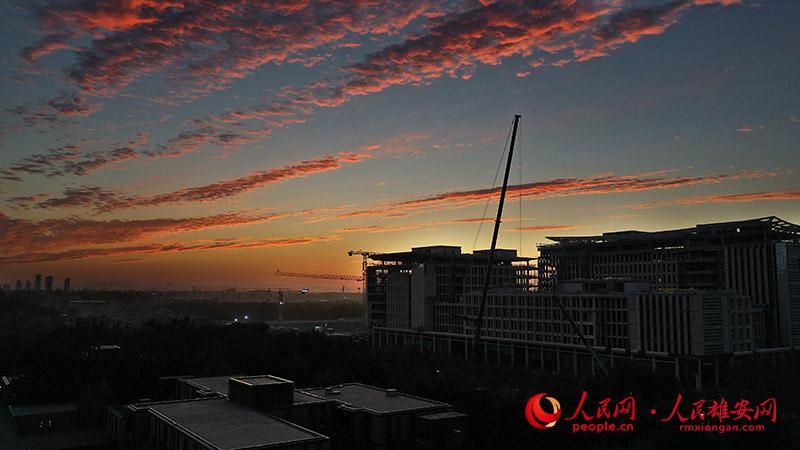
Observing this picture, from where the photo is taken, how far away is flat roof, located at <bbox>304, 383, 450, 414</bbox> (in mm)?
42062

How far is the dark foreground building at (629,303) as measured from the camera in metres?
65.9

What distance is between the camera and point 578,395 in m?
43.3

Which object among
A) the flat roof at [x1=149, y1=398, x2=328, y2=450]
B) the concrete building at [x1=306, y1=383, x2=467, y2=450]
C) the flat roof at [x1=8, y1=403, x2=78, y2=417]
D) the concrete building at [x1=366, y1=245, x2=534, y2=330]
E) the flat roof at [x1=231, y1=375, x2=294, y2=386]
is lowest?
the flat roof at [x1=8, y1=403, x2=78, y2=417]

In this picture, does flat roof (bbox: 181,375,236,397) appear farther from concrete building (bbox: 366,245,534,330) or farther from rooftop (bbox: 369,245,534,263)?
rooftop (bbox: 369,245,534,263)

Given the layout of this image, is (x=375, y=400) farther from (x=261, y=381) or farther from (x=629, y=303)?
(x=629, y=303)

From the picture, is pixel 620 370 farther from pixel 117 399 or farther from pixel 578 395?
pixel 117 399

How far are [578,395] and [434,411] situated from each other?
10484 mm

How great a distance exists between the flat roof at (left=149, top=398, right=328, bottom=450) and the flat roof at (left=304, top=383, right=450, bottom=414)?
7821mm

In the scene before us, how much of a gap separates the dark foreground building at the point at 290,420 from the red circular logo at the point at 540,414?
5247mm

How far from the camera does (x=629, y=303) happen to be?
6988 cm

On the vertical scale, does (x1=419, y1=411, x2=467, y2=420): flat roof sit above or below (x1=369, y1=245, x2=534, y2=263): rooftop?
below
